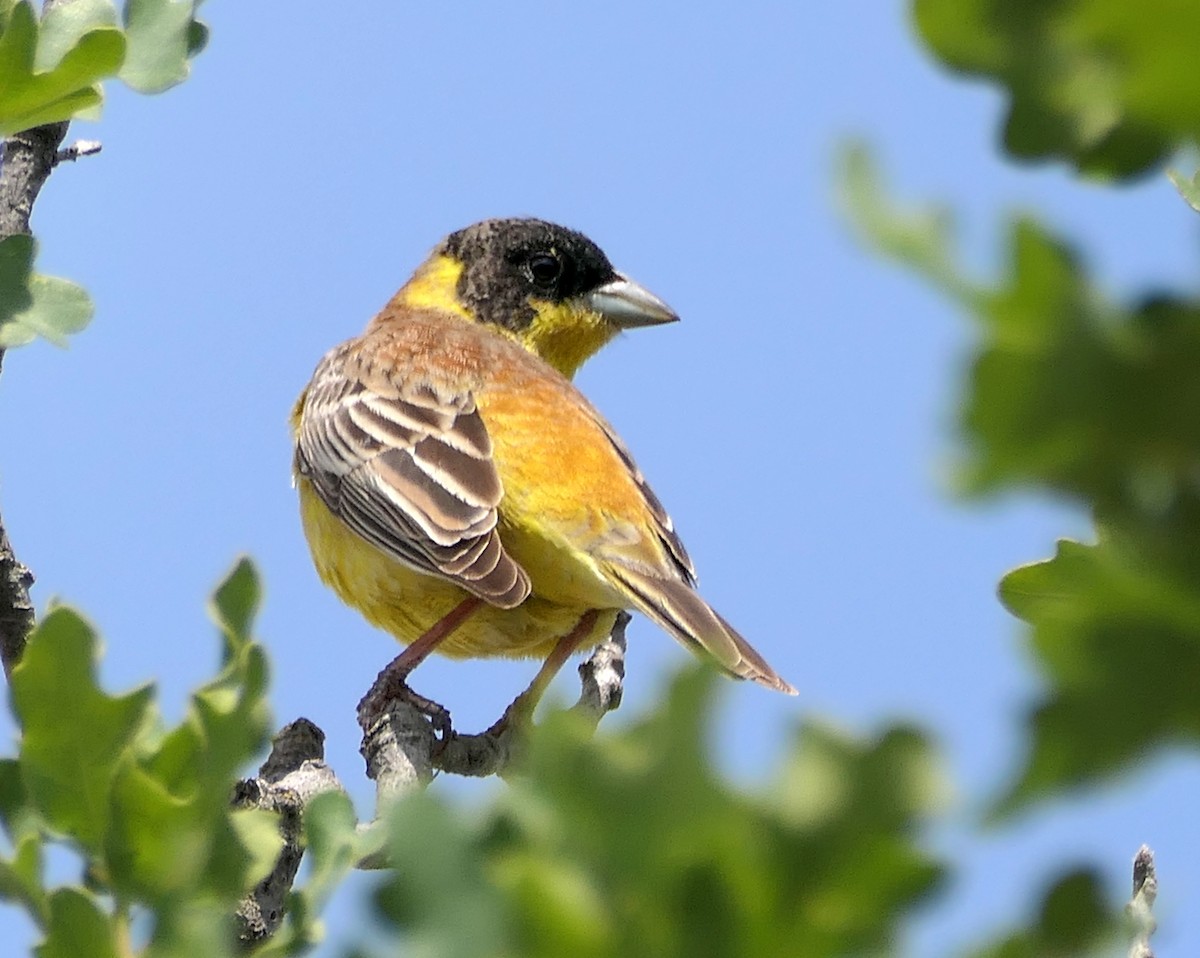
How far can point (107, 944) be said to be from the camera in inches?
44.1

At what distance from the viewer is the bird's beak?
7688mm

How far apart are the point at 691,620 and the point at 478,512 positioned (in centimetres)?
84

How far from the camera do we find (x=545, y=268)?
7.73 meters

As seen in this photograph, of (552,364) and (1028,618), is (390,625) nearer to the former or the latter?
(552,364)

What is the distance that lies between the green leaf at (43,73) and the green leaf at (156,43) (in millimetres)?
213

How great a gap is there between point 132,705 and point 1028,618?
834 millimetres

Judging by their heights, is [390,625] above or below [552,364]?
below

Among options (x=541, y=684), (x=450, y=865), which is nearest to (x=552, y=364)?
(x=541, y=684)

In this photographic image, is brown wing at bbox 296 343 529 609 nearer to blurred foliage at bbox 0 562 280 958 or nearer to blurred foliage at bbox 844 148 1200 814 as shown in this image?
blurred foliage at bbox 0 562 280 958

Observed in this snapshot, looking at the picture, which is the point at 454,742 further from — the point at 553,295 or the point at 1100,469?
the point at 1100,469

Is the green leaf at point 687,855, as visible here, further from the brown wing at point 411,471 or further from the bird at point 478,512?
the brown wing at point 411,471

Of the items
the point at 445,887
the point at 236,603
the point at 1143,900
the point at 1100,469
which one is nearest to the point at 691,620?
the point at 1143,900

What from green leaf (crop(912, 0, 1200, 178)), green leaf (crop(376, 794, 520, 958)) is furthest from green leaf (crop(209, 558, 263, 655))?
A: green leaf (crop(912, 0, 1200, 178))

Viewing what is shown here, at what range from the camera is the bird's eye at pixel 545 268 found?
7703 millimetres
